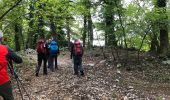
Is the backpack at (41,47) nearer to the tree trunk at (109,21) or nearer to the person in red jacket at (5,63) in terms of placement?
the tree trunk at (109,21)

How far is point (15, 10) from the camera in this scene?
18.7 m

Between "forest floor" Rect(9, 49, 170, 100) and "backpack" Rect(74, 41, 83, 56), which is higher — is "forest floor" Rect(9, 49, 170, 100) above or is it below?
below

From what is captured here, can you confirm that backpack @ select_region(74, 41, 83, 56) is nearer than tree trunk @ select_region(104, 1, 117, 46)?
Yes

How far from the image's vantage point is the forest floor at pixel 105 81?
45.3 ft

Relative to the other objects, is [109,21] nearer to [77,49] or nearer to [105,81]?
[77,49]

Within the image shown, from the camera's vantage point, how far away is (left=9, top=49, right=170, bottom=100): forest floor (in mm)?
13820

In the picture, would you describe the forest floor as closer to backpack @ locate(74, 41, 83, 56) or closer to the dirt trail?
A: the dirt trail

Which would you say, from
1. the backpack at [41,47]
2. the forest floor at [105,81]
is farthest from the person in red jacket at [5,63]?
the backpack at [41,47]

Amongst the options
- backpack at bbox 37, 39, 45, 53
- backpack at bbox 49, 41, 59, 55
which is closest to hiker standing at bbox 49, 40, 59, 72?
backpack at bbox 49, 41, 59, 55

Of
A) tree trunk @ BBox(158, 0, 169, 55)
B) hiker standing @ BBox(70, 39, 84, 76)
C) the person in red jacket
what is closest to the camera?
the person in red jacket

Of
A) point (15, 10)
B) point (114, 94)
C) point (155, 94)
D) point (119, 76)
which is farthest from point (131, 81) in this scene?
point (15, 10)

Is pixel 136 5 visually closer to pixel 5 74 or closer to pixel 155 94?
pixel 155 94

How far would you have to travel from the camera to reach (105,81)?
54.3 ft

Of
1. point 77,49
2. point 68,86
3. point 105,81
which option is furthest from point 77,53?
point 68,86
